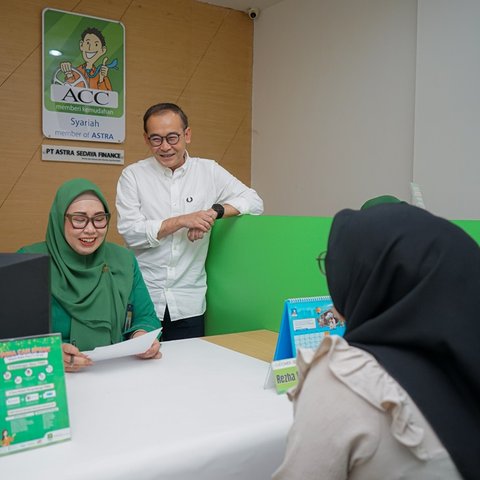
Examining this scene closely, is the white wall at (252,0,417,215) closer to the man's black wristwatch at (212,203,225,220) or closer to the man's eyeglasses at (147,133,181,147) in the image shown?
the man's black wristwatch at (212,203,225,220)

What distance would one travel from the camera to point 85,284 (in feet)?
6.24

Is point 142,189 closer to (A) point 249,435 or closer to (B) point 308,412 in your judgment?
(A) point 249,435

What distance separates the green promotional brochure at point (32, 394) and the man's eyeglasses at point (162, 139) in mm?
1432

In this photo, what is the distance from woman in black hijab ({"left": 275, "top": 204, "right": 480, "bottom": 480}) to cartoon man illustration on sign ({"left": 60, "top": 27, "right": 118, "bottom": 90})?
3349mm

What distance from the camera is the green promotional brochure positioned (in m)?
1.13

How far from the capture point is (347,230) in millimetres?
896

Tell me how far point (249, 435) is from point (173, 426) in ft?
0.55

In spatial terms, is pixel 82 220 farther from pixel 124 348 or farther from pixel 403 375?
pixel 403 375

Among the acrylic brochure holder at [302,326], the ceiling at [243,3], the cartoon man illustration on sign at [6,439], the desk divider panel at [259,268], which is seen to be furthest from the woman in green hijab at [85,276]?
the ceiling at [243,3]

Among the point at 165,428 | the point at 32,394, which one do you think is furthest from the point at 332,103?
the point at 32,394

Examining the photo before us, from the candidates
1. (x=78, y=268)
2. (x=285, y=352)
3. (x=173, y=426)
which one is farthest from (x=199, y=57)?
(x=173, y=426)

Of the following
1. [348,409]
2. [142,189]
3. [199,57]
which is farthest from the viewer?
[199,57]

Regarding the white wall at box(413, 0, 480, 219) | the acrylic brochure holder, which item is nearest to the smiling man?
the acrylic brochure holder

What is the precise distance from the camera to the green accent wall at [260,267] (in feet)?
7.18
